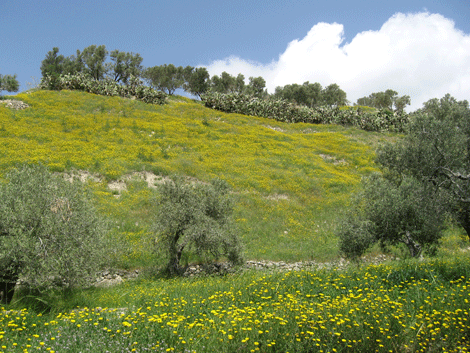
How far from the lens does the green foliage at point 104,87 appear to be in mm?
64312

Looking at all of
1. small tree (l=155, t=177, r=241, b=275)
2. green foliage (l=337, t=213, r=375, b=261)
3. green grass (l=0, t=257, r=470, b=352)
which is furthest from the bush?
green foliage (l=337, t=213, r=375, b=261)

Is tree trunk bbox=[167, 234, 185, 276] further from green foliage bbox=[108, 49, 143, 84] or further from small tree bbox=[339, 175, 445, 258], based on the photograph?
green foliage bbox=[108, 49, 143, 84]

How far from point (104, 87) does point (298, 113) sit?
4651 cm

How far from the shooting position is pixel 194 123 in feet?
190

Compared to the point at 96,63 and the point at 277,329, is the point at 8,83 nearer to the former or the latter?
the point at 96,63

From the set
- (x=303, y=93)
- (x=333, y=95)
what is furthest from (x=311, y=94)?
(x=333, y=95)

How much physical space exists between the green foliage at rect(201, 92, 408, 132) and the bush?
6367 centimetres

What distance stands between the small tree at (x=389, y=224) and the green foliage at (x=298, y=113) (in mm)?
57185

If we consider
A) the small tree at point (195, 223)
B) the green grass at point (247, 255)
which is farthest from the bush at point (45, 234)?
the small tree at point (195, 223)

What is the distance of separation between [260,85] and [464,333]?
116132mm

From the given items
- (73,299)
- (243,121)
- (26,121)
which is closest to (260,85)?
(243,121)

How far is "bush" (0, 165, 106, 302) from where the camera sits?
11.4 meters

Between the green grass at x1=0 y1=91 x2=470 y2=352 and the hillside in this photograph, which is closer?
the green grass at x1=0 y1=91 x2=470 y2=352

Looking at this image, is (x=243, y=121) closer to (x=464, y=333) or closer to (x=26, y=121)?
(x=26, y=121)
